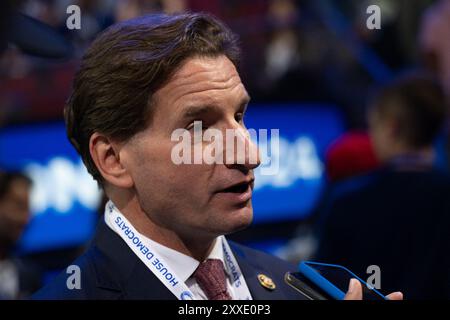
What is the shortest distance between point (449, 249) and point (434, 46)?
4.48ft

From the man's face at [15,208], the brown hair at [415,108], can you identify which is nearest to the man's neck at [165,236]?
the brown hair at [415,108]

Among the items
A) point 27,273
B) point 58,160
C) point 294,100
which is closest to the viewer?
point 27,273

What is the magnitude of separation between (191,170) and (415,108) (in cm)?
158

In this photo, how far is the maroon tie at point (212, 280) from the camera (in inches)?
71.4

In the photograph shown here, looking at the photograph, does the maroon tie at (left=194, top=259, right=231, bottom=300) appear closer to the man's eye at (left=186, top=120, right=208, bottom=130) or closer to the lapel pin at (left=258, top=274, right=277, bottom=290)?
the lapel pin at (left=258, top=274, right=277, bottom=290)

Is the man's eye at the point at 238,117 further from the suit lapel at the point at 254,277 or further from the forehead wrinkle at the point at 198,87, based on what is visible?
the suit lapel at the point at 254,277

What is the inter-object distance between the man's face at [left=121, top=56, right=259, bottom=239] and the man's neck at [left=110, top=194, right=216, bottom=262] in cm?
1

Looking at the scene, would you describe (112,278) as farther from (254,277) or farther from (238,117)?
(238,117)

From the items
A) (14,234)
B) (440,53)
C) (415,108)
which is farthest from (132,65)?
(440,53)

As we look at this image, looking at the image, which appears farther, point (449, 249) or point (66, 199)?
point (66, 199)

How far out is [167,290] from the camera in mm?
1808

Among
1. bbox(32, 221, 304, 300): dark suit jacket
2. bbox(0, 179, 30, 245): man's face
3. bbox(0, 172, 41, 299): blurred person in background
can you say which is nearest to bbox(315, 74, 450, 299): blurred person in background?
bbox(32, 221, 304, 300): dark suit jacket

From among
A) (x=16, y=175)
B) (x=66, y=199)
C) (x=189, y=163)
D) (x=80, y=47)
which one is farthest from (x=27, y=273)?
(x=189, y=163)

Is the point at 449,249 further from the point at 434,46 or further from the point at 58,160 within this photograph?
the point at 58,160
